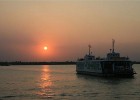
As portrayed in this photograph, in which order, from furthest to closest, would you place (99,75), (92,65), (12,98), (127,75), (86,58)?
1. (86,58)
2. (92,65)
3. (99,75)
4. (127,75)
5. (12,98)

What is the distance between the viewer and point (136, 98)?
160ft

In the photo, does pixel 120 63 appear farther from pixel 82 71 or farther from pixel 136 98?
pixel 136 98

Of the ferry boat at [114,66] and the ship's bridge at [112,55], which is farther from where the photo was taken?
the ship's bridge at [112,55]

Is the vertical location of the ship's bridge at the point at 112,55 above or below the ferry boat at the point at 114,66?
above

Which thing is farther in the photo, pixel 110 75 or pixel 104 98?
pixel 110 75

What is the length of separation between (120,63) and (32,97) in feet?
153

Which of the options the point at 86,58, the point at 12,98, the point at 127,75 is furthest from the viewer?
the point at 86,58

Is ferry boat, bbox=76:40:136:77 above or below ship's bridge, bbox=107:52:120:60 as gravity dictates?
below

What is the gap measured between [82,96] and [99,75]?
47.0 m

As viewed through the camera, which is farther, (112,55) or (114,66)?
(112,55)

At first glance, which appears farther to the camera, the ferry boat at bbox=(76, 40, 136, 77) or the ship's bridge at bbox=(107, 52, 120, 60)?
the ship's bridge at bbox=(107, 52, 120, 60)

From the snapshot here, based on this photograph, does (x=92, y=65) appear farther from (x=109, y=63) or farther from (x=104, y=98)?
(x=104, y=98)

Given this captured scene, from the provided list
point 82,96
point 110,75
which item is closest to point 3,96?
point 82,96

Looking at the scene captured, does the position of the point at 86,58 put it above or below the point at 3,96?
above
